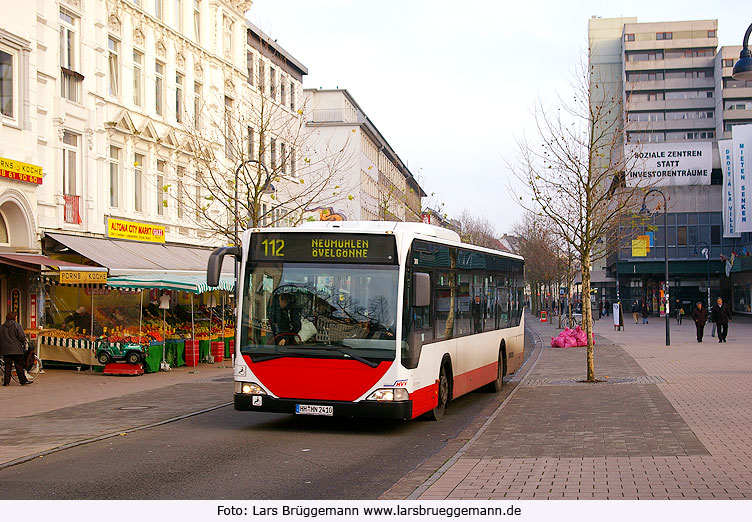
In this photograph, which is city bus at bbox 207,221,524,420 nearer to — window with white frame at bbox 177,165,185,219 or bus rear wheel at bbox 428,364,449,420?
bus rear wheel at bbox 428,364,449,420

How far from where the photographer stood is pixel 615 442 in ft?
36.6

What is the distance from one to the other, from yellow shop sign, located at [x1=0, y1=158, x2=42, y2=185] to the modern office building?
5374cm

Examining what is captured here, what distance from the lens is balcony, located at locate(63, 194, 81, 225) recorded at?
1053 inches

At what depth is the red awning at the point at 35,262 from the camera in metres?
22.1

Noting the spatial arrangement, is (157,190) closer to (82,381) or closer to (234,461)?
(82,381)

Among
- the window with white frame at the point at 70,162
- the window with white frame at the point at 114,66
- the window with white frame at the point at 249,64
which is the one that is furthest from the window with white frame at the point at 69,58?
the window with white frame at the point at 249,64

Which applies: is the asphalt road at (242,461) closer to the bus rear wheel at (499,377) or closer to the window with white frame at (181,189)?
the bus rear wheel at (499,377)

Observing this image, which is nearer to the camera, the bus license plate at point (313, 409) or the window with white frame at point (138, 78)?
the bus license plate at point (313, 409)

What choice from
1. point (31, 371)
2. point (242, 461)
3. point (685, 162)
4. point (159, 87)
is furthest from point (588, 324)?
point (685, 162)

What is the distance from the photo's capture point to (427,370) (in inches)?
508

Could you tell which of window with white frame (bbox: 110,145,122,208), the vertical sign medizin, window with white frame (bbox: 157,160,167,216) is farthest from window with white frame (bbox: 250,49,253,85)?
the vertical sign medizin

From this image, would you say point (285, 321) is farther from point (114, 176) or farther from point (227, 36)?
point (227, 36)

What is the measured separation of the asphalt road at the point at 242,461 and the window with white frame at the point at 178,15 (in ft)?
79.5

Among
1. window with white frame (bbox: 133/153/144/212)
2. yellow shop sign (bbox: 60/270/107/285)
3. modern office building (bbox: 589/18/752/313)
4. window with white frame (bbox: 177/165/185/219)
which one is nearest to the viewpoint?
yellow shop sign (bbox: 60/270/107/285)
